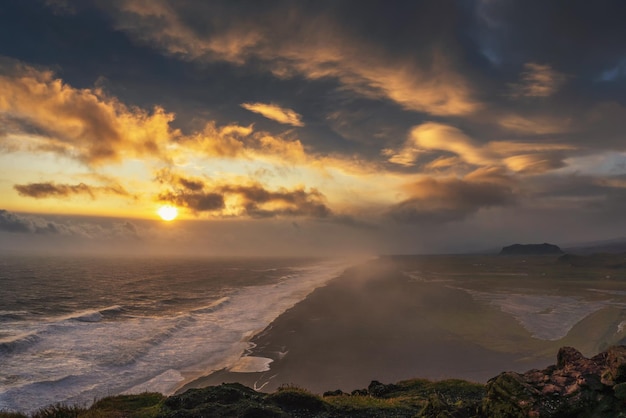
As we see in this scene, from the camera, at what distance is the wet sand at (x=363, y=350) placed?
100.0 ft

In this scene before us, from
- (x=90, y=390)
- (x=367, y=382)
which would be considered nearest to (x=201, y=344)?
(x=90, y=390)

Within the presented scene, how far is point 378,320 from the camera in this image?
52.8m

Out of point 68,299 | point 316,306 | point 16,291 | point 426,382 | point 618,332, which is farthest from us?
point 16,291

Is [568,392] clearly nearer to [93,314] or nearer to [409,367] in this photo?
[409,367]

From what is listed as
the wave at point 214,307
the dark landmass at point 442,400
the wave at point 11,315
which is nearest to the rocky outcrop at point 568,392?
the dark landmass at point 442,400

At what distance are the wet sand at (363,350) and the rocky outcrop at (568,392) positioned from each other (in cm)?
1841

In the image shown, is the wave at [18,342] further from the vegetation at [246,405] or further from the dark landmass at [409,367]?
the vegetation at [246,405]

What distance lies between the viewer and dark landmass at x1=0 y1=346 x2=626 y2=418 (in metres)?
11.2

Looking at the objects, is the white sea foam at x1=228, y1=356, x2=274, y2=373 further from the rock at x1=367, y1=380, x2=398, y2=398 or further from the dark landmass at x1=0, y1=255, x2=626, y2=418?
the rock at x1=367, y1=380, x2=398, y2=398

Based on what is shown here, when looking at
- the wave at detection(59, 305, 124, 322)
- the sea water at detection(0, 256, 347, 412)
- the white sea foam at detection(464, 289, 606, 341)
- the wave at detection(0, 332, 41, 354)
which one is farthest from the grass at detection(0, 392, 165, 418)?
the wave at detection(59, 305, 124, 322)

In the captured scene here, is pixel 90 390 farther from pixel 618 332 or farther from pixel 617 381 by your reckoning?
pixel 618 332

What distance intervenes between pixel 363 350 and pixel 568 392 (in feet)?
91.7

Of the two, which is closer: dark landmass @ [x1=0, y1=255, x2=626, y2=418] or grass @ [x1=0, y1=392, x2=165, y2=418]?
dark landmass @ [x1=0, y1=255, x2=626, y2=418]

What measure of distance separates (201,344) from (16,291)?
74.5 metres
